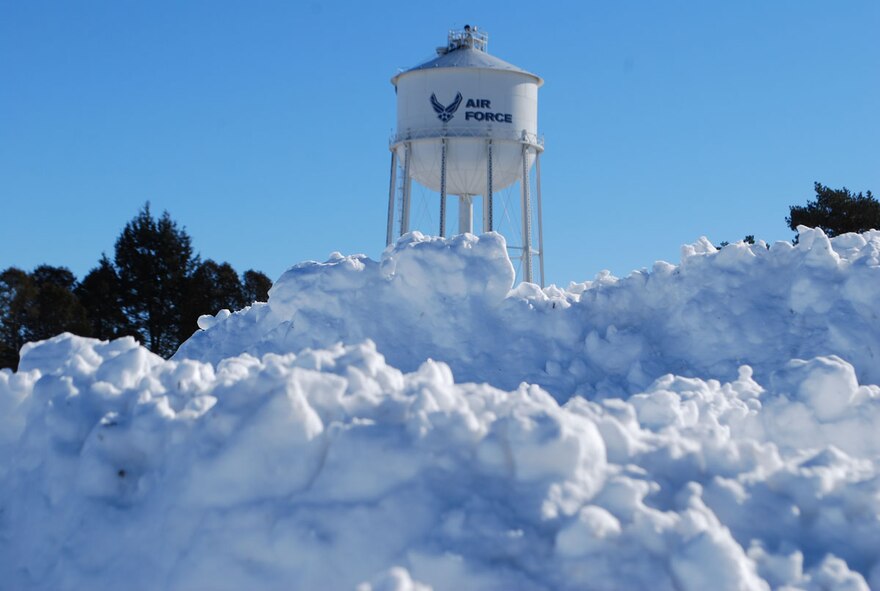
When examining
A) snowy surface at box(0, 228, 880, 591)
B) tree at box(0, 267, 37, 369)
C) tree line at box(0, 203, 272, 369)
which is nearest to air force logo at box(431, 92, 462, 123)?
tree line at box(0, 203, 272, 369)

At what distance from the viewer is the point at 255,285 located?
42.1m

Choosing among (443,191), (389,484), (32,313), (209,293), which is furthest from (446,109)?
(389,484)

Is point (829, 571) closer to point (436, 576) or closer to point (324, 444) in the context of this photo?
point (436, 576)

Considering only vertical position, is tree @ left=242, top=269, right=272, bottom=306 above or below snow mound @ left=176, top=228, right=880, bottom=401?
above

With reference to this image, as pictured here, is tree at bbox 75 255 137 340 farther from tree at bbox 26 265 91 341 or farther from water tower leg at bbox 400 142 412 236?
water tower leg at bbox 400 142 412 236

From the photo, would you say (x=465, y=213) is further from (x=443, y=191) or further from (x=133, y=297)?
(x=133, y=297)

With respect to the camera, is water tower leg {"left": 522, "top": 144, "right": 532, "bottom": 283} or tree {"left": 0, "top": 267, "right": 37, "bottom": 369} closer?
water tower leg {"left": 522, "top": 144, "right": 532, "bottom": 283}

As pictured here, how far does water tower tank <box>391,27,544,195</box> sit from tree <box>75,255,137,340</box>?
42.4 feet

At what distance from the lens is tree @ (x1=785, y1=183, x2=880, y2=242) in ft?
122

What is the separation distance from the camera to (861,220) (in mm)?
37062

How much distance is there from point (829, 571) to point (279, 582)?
114 inches

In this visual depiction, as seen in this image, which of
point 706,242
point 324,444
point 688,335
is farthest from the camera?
point 706,242

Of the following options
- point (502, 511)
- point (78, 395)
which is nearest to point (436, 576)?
point (502, 511)

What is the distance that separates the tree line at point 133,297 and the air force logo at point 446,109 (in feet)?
39.7
